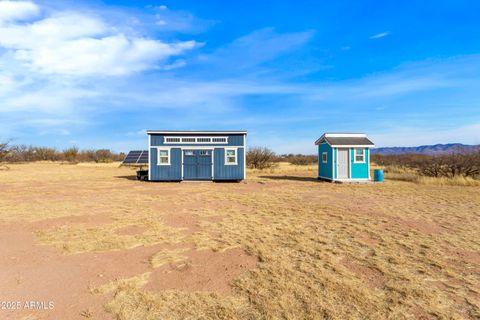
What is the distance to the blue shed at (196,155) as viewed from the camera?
65.7ft

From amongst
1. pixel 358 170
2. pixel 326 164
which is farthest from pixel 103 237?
pixel 358 170

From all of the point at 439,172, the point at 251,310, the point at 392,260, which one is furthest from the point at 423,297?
the point at 439,172

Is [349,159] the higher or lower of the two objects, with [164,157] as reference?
lower

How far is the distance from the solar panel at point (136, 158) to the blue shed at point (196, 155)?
7103 mm

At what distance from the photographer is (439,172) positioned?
69.9 ft

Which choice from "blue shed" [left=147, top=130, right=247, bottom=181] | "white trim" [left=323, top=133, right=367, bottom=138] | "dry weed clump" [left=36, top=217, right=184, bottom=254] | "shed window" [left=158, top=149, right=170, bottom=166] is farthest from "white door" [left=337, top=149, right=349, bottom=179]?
"dry weed clump" [left=36, top=217, right=184, bottom=254]

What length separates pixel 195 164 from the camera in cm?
2019

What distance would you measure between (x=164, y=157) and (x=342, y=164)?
12538 millimetres

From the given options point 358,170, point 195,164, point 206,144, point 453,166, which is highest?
point 206,144

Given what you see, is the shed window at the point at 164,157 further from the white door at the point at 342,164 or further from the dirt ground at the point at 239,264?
the white door at the point at 342,164

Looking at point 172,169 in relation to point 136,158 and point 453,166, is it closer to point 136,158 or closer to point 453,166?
point 136,158

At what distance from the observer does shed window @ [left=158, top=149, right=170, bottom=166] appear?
790 inches

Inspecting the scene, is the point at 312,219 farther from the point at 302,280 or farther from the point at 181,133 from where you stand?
the point at 181,133

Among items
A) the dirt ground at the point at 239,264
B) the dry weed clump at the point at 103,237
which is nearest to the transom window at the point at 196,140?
the dirt ground at the point at 239,264
